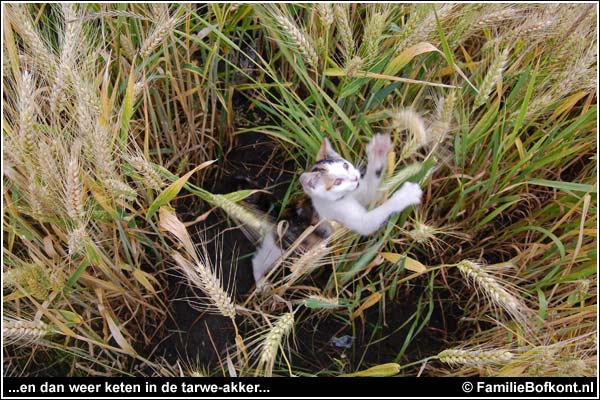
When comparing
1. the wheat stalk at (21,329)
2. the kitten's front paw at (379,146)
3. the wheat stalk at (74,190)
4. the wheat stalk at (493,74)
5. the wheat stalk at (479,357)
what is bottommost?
the wheat stalk at (479,357)

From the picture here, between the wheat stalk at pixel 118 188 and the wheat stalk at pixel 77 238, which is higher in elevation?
the wheat stalk at pixel 118 188

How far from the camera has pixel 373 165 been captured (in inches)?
58.3

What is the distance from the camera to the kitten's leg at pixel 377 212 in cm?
134

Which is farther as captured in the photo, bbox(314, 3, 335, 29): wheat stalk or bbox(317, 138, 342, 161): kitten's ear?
bbox(317, 138, 342, 161): kitten's ear

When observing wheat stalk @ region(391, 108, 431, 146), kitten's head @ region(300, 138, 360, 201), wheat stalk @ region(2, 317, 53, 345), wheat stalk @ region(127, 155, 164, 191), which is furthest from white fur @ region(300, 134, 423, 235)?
wheat stalk @ region(2, 317, 53, 345)

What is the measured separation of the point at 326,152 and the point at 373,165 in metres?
0.19

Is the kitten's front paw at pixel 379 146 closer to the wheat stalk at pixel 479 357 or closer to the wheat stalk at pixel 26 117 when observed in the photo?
the wheat stalk at pixel 479 357

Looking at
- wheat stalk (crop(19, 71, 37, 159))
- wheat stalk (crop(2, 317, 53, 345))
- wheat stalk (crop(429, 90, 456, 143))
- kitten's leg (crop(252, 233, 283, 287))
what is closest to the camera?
wheat stalk (crop(19, 71, 37, 159))

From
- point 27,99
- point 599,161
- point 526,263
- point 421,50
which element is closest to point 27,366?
point 27,99

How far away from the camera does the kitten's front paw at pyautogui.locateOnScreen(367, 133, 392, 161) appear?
147 cm

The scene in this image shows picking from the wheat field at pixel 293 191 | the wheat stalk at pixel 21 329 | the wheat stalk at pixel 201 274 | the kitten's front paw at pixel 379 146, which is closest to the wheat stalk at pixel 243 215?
the wheat field at pixel 293 191

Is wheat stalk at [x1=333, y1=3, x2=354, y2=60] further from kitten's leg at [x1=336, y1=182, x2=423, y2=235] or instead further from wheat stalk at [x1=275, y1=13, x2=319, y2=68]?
kitten's leg at [x1=336, y1=182, x2=423, y2=235]

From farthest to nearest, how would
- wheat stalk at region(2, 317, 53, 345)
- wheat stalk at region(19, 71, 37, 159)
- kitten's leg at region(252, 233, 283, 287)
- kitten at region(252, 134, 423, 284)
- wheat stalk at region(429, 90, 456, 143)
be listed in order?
kitten's leg at region(252, 233, 283, 287) < kitten at region(252, 134, 423, 284) < wheat stalk at region(429, 90, 456, 143) < wheat stalk at region(2, 317, 53, 345) < wheat stalk at region(19, 71, 37, 159)

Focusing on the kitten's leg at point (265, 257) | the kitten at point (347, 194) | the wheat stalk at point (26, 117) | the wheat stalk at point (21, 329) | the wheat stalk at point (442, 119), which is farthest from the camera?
the kitten's leg at point (265, 257)
